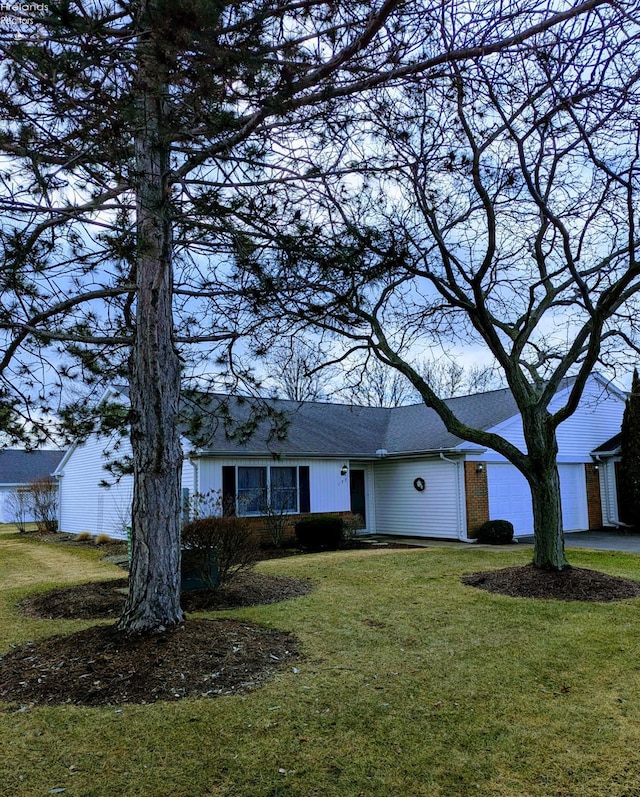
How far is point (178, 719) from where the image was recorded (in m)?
4.11

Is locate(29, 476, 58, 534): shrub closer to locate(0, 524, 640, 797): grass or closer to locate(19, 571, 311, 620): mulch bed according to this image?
locate(19, 571, 311, 620): mulch bed

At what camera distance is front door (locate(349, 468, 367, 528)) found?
59.3 ft

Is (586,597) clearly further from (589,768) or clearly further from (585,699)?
(589,768)

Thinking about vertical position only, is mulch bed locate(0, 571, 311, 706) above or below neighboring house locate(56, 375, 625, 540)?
below

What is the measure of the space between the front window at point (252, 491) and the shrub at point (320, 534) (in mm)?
1153

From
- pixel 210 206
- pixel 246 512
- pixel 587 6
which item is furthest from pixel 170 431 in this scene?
pixel 246 512

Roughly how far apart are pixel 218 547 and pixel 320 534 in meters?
6.52

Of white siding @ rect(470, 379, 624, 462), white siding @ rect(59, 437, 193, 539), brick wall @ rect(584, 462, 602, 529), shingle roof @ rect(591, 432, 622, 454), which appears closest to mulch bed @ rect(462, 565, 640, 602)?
white siding @ rect(470, 379, 624, 462)

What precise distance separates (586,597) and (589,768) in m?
5.13

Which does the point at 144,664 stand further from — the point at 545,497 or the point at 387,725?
the point at 545,497

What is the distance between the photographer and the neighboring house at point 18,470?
3092 cm

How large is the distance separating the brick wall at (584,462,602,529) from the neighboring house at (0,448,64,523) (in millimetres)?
23521

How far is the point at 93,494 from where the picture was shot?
19094 millimetres

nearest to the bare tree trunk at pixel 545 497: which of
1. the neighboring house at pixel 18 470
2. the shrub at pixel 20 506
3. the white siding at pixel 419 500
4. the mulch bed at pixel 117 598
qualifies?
the mulch bed at pixel 117 598
